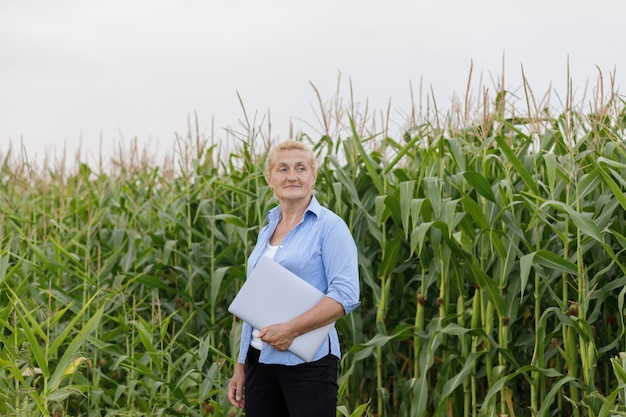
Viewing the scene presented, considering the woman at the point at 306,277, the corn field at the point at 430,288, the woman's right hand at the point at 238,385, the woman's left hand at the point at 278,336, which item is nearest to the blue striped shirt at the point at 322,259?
the woman at the point at 306,277

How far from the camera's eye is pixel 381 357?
573 centimetres

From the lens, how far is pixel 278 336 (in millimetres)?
3559

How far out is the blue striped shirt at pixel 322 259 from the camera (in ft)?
11.8

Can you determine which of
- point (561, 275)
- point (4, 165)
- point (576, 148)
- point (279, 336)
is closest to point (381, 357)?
point (561, 275)

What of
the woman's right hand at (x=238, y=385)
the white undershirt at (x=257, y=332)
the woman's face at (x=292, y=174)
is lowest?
the woman's right hand at (x=238, y=385)

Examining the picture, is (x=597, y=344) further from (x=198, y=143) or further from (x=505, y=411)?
(x=198, y=143)

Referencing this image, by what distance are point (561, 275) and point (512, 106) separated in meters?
1.28

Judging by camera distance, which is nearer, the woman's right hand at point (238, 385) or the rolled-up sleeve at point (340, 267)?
the rolled-up sleeve at point (340, 267)

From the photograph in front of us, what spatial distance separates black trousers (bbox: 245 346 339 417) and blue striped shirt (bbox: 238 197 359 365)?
5 cm

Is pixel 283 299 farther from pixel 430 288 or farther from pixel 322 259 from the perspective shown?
pixel 430 288

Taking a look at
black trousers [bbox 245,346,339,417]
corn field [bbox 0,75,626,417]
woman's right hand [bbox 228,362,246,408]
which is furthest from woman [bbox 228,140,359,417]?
corn field [bbox 0,75,626,417]

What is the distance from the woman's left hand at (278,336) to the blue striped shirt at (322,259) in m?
0.11

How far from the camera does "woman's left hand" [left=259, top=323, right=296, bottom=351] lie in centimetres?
355

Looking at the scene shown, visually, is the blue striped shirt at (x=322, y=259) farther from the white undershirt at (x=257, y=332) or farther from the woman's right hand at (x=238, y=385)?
the woman's right hand at (x=238, y=385)
